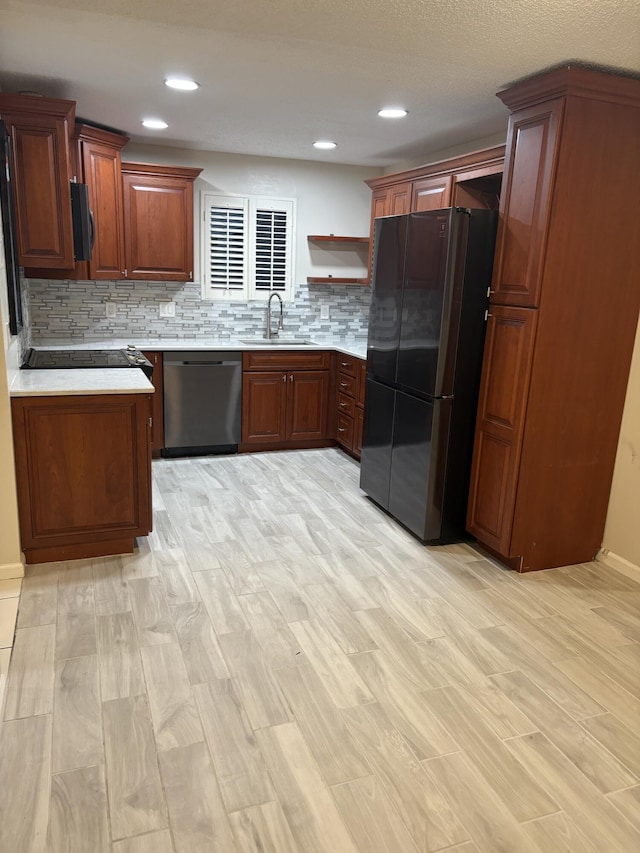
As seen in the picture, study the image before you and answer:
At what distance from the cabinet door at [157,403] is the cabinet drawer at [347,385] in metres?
1.40

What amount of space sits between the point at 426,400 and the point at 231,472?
1832 millimetres

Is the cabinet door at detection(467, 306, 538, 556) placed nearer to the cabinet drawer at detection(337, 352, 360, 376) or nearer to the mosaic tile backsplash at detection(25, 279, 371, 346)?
the cabinet drawer at detection(337, 352, 360, 376)

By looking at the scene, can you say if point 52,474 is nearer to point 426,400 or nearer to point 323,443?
point 426,400

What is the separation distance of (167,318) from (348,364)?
1548 millimetres

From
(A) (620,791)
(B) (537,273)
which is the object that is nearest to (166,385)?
(B) (537,273)

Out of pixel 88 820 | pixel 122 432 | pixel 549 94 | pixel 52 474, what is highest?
pixel 549 94

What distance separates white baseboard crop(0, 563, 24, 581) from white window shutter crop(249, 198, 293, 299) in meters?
3.16

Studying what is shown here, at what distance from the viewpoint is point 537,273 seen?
2.82 meters

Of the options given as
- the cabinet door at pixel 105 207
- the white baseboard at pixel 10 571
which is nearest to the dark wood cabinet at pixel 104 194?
the cabinet door at pixel 105 207

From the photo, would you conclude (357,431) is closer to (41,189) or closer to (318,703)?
(41,189)

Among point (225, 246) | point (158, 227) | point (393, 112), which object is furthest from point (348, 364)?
point (393, 112)

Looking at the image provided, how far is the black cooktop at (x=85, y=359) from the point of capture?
143 inches

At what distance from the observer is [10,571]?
2.92m

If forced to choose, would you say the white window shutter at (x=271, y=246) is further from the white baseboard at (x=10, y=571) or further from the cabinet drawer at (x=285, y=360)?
the white baseboard at (x=10, y=571)
